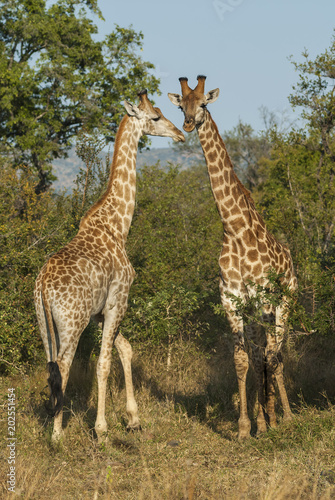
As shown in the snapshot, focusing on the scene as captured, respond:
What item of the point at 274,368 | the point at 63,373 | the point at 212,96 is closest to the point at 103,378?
the point at 63,373

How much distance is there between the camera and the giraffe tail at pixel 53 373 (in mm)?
5945

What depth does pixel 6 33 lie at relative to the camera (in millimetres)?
24312

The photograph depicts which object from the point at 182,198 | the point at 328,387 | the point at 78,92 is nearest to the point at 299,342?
the point at 328,387

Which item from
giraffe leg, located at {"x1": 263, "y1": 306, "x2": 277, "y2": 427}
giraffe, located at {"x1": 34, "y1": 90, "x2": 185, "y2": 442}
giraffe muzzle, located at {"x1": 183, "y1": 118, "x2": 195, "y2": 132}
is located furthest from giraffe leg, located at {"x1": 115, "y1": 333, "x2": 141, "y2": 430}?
giraffe muzzle, located at {"x1": 183, "y1": 118, "x2": 195, "y2": 132}

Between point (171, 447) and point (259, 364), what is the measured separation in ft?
5.54

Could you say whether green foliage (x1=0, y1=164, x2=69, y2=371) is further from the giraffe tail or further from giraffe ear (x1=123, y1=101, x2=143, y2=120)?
giraffe ear (x1=123, y1=101, x2=143, y2=120)

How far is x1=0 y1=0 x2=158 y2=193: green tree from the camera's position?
76.2ft

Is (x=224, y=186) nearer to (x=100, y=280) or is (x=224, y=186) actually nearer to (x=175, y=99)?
(x=175, y=99)

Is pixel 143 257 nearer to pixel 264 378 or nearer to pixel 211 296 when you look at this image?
pixel 211 296

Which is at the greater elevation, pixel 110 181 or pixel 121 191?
pixel 110 181

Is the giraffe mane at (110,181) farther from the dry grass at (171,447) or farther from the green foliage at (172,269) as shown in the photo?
the dry grass at (171,447)

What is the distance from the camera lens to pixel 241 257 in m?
7.07

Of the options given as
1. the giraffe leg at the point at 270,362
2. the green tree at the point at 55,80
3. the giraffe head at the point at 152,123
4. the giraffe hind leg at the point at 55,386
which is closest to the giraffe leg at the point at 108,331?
the giraffe hind leg at the point at 55,386

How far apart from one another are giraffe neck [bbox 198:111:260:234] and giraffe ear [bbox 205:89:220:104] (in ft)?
0.53
